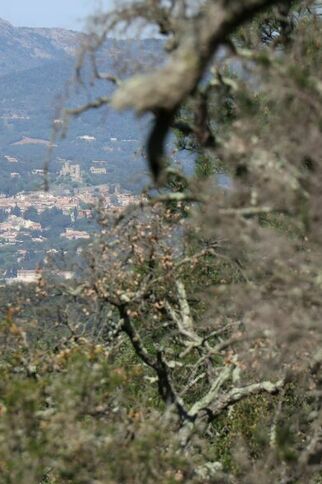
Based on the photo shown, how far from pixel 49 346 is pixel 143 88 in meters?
6.58

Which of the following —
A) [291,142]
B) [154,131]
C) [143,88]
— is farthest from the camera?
[291,142]

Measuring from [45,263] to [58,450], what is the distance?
429 cm

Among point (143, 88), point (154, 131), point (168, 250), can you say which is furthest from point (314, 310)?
point (168, 250)

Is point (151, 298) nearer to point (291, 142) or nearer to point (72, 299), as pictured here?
point (72, 299)

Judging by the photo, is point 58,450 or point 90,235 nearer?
point 58,450

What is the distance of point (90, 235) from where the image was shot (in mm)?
10062

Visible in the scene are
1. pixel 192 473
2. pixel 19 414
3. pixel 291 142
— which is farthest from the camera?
pixel 192 473

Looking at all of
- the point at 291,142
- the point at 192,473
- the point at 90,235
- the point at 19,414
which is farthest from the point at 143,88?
the point at 90,235

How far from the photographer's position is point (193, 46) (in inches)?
180

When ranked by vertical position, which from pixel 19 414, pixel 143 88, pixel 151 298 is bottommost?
pixel 151 298

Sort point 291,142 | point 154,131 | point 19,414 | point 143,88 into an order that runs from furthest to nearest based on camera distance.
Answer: point 19,414 < point 291,142 < point 154,131 < point 143,88

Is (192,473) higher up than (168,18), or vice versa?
(168,18)

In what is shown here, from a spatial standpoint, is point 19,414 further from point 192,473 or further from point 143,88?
point 143,88

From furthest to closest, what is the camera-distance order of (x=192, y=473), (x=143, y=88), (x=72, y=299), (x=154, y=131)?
(x=72, y=299) → (x=192, y=473) → (x=154, y=131) → (x=143, y=88)
